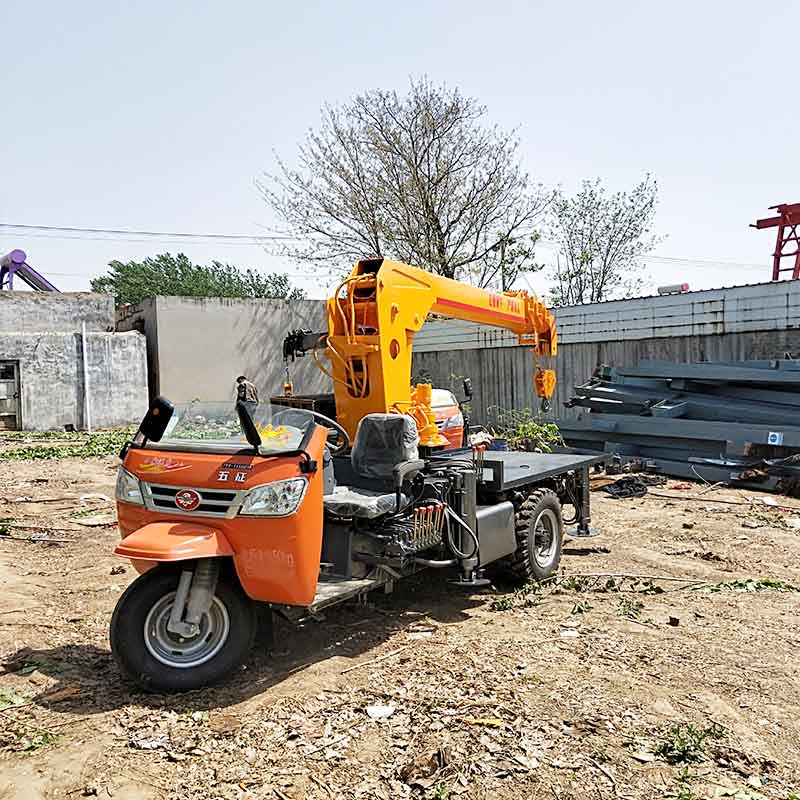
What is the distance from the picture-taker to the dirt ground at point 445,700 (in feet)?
11.2

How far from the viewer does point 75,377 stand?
820 inches

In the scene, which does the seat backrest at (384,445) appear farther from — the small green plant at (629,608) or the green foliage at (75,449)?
the green foliage at (75,449)

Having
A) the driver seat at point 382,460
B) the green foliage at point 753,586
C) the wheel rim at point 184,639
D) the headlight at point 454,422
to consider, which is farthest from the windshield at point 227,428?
the green foliage at point 753,586

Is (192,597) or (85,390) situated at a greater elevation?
(85,390)

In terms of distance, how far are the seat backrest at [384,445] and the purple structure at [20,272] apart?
24003mm

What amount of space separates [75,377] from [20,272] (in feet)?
27.7

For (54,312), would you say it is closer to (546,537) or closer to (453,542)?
(546,537)

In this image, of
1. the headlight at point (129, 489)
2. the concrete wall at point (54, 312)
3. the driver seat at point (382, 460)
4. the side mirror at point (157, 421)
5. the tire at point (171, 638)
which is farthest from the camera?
the concrete wall at point (54, 312)

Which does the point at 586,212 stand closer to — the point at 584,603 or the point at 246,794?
the point at 584,603

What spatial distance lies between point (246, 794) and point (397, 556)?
2041 mm

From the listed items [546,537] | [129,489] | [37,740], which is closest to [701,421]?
[546,537]

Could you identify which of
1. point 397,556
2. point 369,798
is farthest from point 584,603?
point 369,798

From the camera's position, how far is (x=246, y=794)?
3312mm

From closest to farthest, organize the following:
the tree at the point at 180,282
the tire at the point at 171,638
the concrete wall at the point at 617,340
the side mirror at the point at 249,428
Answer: the tire at the point at 171,638 → the side mirror at the point at 249,428 → the concrete wall at the point at 617,340 → the tree at the point at 180,282
